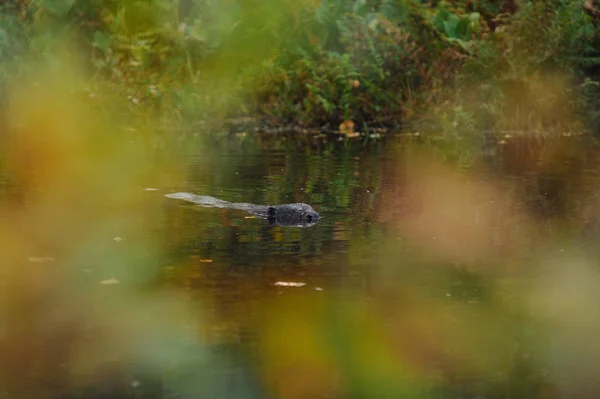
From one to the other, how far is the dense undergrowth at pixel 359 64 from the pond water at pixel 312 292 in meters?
6.52

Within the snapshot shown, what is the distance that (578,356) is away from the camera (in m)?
6.74

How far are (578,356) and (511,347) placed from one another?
1.25ft

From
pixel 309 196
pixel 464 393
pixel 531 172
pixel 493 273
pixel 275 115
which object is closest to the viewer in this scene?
pixel 464 393

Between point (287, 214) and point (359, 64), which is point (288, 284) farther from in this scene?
point (359, 64)

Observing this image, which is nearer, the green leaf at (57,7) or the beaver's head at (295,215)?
the beaver's head at (295,215)

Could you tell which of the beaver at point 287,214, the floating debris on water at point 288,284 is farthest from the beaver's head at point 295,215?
the floating debris on water at point 288,284

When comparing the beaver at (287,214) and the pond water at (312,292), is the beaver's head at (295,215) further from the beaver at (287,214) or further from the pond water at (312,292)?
the pond water at (312,292)

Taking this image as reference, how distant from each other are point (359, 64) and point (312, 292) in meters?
13.6

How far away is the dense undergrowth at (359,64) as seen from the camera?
20.9 metres

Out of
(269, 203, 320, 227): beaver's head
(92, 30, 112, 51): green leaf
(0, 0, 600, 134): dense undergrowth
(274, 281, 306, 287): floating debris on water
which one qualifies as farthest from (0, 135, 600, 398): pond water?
(92, 30, 112, 51): green leaf

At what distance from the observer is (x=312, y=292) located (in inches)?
323

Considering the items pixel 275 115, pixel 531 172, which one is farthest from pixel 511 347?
pixel 275 115

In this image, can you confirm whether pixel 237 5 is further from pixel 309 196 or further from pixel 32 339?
pixel 32 339

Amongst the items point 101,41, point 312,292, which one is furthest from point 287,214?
point 101,41
